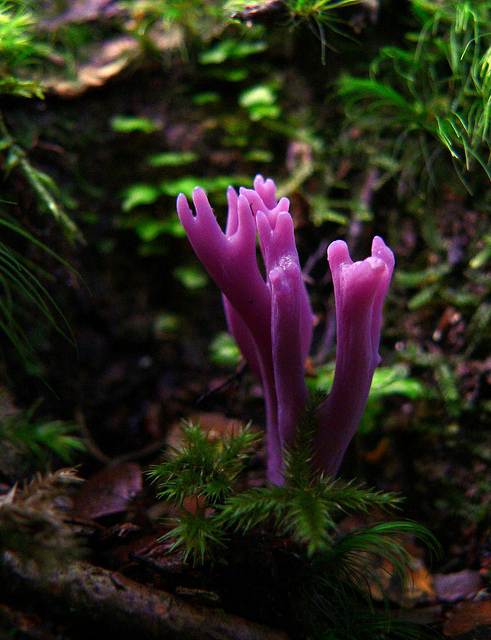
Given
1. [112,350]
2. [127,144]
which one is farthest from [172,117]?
[112,350]

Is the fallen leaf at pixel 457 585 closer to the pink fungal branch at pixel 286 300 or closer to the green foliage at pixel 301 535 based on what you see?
the green foliage at pixel 301 535

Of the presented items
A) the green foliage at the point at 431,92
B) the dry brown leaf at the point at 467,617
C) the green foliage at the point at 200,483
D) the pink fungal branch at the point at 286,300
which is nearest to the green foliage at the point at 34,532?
the green foliage at the point at 200,483

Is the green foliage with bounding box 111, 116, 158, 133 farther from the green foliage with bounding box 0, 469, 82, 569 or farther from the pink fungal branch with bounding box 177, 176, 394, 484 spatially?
the green foliage with bounding box 0, 469, 82, 569

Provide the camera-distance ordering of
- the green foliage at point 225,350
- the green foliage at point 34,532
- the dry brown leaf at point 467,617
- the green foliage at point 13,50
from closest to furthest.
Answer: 1. the green foliage at point 34,532
2. the dry brown leaf at point 467,617
3. the green foliage at point 13,50
4. the green foliage at point 225,350

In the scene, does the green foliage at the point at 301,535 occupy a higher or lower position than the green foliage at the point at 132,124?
lower

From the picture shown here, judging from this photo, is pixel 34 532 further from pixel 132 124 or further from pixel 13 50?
pixel 132 124

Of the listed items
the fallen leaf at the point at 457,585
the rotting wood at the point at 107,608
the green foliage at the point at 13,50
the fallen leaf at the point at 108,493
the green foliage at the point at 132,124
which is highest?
the green foliage at the point at 13,50
